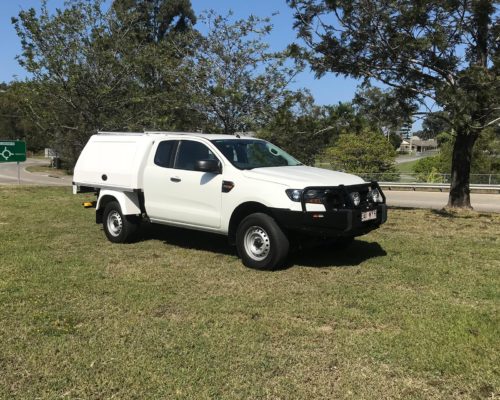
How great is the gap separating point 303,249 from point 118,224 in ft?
10.1

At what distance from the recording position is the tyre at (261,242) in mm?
6562

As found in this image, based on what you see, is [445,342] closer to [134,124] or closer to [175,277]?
[175,277]

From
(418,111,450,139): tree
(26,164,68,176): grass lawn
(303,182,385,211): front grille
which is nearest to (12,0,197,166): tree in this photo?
(418,111,450,139): tree

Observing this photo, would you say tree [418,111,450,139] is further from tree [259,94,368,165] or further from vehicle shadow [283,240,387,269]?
vehicle shadow [283,240,387,269]

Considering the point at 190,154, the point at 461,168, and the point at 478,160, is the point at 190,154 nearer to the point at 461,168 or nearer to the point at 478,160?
the point at 461,168

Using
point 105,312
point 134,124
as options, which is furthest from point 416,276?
point 134,124

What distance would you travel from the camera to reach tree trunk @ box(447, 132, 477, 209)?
12.7m

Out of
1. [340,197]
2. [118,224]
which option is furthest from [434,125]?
[118,224]

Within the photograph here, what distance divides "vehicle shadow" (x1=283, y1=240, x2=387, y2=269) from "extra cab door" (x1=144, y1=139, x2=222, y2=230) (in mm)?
1273

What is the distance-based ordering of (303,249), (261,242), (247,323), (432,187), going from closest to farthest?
(247,323) < (261,242) < (303,249) < (432,187)

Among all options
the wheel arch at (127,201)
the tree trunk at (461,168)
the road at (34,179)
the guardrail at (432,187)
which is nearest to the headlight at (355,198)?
the wheel arch at (127,201)

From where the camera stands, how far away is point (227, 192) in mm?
7145

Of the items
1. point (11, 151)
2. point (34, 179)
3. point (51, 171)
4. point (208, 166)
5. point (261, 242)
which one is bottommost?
point (261, 242)

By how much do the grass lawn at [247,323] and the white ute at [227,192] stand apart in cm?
49
